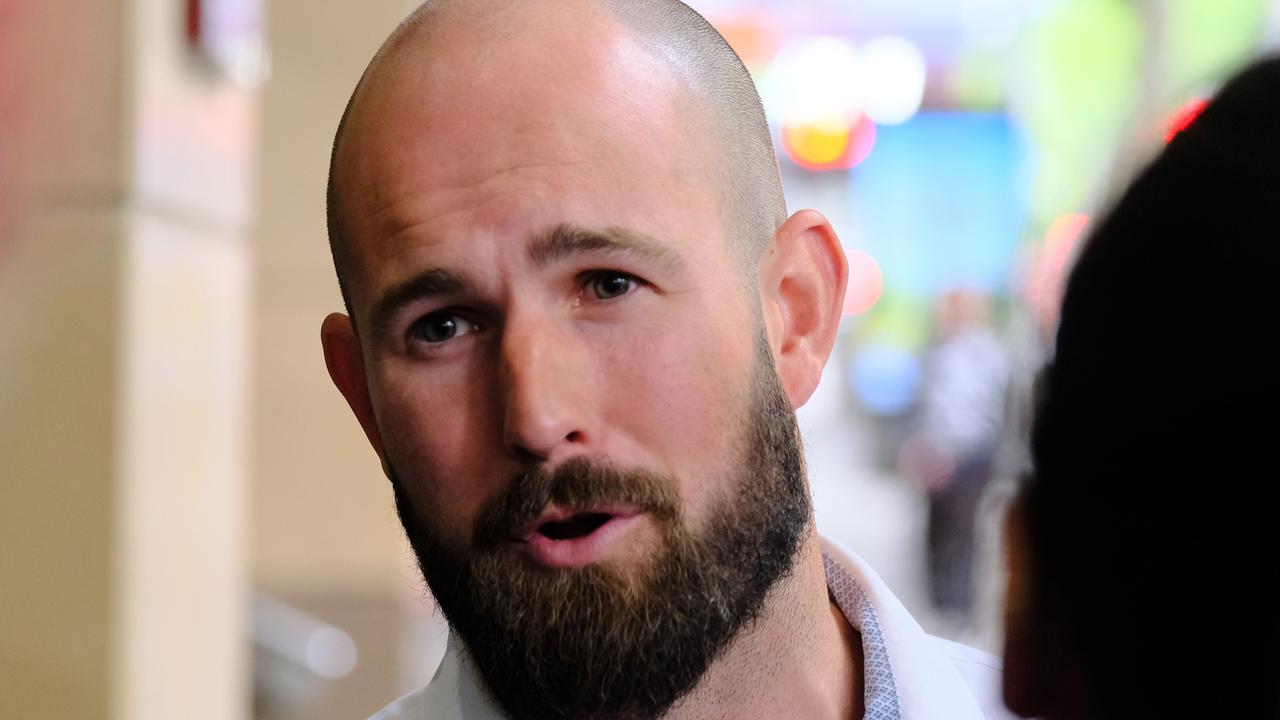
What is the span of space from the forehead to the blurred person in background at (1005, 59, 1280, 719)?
46cm

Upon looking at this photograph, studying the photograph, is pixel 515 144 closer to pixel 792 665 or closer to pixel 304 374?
pixel 792 665

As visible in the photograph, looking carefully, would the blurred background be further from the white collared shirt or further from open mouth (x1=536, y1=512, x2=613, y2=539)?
open mouth (x1=536, y1=512, x2=613, y2=539)

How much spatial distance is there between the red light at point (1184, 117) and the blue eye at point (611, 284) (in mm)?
458

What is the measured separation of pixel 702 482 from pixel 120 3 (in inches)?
38.4

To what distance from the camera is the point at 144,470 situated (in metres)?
1.70

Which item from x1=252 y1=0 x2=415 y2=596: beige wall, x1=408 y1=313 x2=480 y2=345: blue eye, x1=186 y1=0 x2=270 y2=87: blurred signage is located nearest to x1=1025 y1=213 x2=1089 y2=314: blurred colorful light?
x1=408 y1=313 x2=480 y2=345: blue eye

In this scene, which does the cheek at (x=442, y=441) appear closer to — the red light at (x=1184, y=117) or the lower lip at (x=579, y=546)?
the lower lip at (x=579, y=546)

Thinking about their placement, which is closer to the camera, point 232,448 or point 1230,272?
point 1230,272

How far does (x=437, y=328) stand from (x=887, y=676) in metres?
0.41

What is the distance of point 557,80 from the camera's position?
103 centimetres

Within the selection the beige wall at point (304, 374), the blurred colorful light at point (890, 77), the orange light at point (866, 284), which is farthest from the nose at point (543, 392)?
the orange light at point (866, 284)

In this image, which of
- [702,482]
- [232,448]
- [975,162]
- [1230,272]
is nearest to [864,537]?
[975,162]

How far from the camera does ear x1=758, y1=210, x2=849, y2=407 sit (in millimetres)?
1131

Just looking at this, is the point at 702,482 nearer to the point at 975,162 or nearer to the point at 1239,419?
the point at 1239,419
